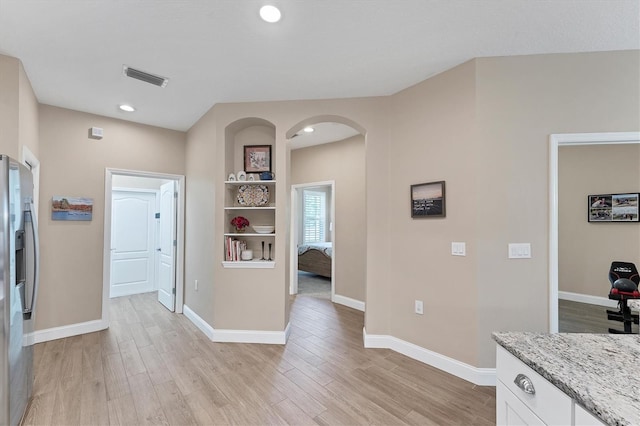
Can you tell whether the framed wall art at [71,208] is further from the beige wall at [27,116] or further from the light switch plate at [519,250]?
the light switch plate at [519,250]

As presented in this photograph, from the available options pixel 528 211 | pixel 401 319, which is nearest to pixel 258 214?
pixel 401 319

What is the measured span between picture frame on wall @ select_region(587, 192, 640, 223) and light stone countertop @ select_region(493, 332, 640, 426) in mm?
3999

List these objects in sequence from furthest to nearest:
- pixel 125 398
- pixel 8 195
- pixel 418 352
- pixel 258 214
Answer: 1. pixel 258 214
2. pixel 418 352
3. pixel 125 398
4. pixel 8 195

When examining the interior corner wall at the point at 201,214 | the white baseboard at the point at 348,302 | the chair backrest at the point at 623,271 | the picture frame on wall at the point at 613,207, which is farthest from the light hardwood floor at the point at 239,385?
the picture frame on wall at the point at 613,207

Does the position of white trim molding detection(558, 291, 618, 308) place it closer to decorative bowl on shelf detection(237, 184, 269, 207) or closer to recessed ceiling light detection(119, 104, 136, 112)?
decorative bowl on shelf detection(237, 184, 269, 207)

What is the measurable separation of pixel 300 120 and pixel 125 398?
294 centimetres

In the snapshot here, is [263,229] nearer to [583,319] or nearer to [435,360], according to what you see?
[435,360]

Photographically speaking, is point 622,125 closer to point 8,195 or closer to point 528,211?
point 528,211

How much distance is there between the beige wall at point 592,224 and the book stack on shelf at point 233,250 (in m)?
4.52

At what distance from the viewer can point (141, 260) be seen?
5320mm

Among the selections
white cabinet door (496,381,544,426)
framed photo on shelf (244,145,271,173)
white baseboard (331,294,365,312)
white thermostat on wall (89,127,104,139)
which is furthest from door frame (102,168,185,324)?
white cabinet door (496,381,544,426)

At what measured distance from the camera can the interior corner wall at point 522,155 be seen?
223cm

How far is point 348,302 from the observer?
4.51m

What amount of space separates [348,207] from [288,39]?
2.87 metres
